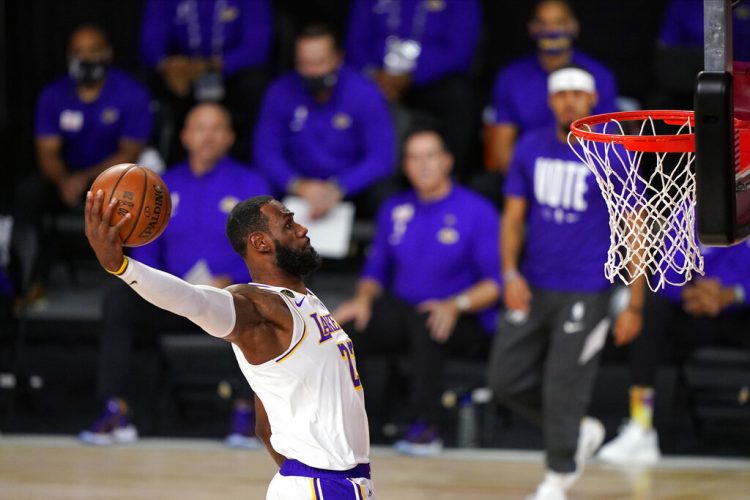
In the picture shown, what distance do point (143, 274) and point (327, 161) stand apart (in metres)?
4.33

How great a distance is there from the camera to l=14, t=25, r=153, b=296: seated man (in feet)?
26.5

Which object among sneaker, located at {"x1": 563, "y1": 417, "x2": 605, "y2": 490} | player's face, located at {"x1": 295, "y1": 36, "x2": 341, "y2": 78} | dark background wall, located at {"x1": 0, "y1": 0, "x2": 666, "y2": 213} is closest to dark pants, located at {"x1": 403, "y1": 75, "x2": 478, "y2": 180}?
dark background wall, located at {"x1": 0, "y1": 0, "x2": 666, "y2": 213}

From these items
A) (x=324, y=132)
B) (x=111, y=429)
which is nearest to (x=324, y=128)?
(x=324, y=132)

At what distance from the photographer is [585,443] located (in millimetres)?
6289

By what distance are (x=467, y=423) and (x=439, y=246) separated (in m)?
0.97

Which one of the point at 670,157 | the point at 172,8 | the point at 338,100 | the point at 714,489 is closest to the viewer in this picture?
the point at 670,157

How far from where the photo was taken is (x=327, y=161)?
25.6 ft

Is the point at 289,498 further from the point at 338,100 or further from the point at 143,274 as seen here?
the point at 338,100

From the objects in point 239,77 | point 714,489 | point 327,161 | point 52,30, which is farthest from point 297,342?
point 52,30

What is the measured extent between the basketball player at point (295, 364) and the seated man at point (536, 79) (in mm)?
3701

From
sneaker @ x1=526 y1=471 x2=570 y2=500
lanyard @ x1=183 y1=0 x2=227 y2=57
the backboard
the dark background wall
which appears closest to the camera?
the backboard

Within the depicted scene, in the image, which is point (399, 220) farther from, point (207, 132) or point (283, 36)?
point (283, 36)

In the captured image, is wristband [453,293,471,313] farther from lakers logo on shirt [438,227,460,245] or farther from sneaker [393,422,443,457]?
sneaker [393,422,443,457]

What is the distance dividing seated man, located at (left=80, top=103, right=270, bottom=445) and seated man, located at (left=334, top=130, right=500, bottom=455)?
73 centimetres
